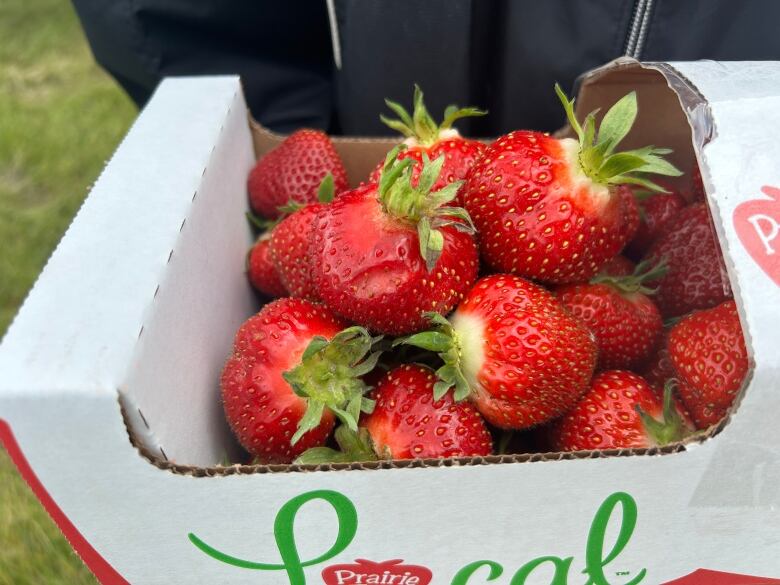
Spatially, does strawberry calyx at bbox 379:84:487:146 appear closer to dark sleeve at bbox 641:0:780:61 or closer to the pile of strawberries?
the pile of strawberries

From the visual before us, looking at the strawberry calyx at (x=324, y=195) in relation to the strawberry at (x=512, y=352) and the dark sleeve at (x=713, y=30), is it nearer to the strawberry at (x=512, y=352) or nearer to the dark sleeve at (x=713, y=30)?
the strawberry at (x=512, y=352)

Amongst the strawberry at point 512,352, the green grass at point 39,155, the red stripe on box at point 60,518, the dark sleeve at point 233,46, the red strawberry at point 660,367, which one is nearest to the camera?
the red stripe on box at point 60,518

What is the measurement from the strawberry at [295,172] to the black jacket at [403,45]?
0.69ft

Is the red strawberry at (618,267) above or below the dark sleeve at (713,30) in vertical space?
below

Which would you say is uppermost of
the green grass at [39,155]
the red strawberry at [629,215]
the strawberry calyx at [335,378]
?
the red strawberry at [629,215]

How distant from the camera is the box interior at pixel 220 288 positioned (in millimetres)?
521

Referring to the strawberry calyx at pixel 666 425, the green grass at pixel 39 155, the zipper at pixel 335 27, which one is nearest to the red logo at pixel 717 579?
the strawberry calyx at pixel 666 425

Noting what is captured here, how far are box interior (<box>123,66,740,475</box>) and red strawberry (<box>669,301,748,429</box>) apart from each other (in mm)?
108

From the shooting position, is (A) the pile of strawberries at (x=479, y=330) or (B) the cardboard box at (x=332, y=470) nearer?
(B) the cardboard box at (x=332, y=470)

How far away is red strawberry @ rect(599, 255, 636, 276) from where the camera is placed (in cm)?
76

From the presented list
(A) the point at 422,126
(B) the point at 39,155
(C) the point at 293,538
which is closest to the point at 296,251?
(A) the point at 422,126

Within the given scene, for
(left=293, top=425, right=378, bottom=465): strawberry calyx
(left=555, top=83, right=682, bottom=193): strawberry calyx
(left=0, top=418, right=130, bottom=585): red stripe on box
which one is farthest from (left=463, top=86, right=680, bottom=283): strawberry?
(left=0, top=418, right=130, bottom=585): red stripe on box

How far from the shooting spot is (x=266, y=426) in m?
0.63

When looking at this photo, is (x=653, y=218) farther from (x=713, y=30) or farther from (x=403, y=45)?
(x=403, y=45)
